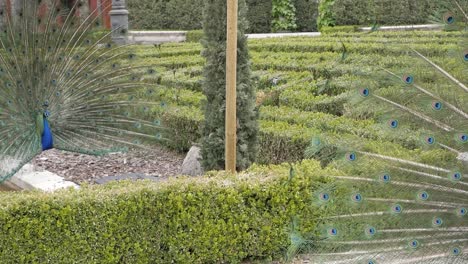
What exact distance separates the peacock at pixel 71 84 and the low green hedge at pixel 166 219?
2.47 meters

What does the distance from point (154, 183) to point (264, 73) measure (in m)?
5.88

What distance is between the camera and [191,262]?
550 centimetres

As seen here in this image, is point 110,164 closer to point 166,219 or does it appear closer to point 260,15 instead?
point 166,219

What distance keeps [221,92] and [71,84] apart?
7.08 ft

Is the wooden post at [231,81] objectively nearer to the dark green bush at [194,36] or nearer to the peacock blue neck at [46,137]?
the peacock blue neck at [46,137]

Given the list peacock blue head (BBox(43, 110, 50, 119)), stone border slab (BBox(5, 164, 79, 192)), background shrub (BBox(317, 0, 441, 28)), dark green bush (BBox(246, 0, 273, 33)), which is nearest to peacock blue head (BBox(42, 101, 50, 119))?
peacock blue head (BBox(43, 110, 50, 119))

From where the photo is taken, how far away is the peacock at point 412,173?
394 centimetres

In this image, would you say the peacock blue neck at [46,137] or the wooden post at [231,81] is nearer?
the wooden post at [231,81]

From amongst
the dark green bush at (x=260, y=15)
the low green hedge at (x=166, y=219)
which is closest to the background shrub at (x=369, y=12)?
the dark green bush at (x=260, y=15)

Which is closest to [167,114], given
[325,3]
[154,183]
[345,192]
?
[154,183]

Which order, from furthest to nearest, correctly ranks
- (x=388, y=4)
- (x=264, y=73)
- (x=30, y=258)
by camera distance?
(x=388, y=4)
(x=264, y=73)
(x=30, y=258)

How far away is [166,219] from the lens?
5.35 m

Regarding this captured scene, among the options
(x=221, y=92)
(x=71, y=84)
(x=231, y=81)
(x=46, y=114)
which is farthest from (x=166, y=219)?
(x=71, y=84)

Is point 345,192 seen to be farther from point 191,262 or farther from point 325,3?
point 325,3
